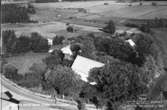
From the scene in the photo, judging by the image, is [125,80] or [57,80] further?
[57,80]

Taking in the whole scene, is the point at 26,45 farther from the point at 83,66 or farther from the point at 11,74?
the point at 83,66

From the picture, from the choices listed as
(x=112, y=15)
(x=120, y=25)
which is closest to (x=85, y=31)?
(x=120, y=25)

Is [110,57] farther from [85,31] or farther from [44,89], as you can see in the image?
[85,31]

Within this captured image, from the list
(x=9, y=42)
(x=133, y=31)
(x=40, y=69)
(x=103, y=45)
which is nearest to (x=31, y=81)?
(x=40, y=69)

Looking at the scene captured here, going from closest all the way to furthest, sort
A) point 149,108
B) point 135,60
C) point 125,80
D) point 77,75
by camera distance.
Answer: point 149,108 < point 125,80 < point 77,75 < point 135,60

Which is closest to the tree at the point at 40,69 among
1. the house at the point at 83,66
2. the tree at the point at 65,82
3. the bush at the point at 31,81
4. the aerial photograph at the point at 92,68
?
the aerial photograph at the point at 92,68

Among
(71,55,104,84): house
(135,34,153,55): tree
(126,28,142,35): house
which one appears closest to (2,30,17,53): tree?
(71,55,104,84): house

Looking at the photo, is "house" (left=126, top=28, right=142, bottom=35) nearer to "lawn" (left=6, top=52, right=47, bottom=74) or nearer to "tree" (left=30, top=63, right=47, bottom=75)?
"lawn" (left=6, top=52, right=47, bottom=74)
